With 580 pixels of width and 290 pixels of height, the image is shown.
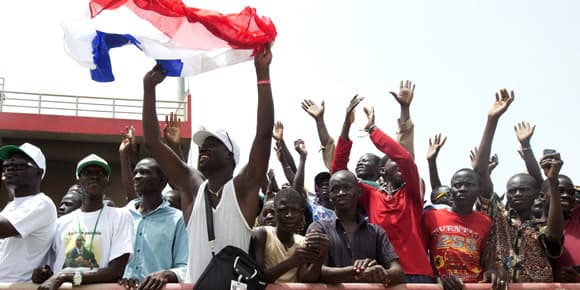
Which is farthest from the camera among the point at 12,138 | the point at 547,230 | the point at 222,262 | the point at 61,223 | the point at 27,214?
the point at 12,138

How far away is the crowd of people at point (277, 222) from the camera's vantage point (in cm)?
360

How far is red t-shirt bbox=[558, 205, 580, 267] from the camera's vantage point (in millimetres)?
5105

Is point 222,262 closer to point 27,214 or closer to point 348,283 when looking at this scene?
point 348,283

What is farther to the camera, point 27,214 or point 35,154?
Answer: point 35,154

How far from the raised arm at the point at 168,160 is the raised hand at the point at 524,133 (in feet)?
11.7

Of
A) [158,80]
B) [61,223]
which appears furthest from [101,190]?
[158,80]

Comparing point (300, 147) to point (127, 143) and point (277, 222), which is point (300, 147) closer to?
point (127, 143)

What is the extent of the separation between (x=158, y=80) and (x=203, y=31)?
16.6 inches

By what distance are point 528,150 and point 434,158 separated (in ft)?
2.90

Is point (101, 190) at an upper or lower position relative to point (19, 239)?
upper

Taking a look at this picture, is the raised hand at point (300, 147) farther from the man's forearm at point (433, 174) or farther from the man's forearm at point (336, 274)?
the man's forearm at point (336, 274)

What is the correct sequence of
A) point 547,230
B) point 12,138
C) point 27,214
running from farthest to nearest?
1. point 12,138
2. point 547,230
3. point 27,214

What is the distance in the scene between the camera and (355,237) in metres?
4.32

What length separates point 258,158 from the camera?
3.47 m
